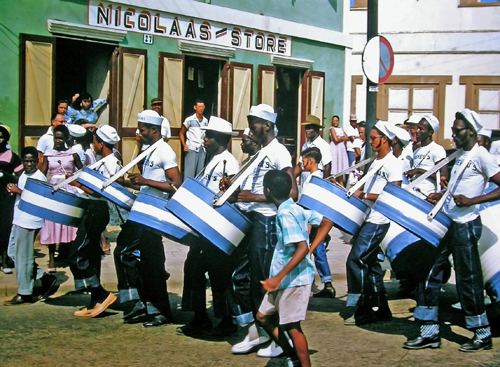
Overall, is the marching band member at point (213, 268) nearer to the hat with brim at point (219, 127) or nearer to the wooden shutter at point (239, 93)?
the hat with brim at point (219, 127)

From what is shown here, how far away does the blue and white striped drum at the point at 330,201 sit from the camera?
7.33 meters

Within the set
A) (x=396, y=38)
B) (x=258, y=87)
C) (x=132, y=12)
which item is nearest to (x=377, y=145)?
(x=132, y=12)

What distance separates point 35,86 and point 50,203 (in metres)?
5.31

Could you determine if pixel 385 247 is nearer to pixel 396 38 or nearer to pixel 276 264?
pixel 276 264

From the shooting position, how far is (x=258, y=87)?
1677 centimetres

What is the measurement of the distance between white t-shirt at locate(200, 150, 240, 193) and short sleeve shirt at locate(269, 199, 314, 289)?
1239mm

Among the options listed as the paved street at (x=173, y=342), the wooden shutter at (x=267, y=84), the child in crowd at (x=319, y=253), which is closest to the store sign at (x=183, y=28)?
the wooden shutter at (x=267, y=84)

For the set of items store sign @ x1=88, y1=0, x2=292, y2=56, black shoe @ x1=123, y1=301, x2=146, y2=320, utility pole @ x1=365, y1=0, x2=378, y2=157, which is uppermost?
store sign @ x1=88, y1=0, x2=292, y2=56

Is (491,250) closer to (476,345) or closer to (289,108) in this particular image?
(476,345)

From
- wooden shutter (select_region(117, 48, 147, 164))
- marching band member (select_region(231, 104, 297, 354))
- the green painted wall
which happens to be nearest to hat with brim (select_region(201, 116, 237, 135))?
marching band member (select_region(231, 104, 297, 354))

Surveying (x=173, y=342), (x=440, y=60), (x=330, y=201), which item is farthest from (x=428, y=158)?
(x=440, y=60)

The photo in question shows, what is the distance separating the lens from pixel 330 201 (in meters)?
7.34

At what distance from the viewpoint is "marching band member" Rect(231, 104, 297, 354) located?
673cm

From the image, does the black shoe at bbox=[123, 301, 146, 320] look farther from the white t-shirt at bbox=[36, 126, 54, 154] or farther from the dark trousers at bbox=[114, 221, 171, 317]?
the white t-shirt at bbox=[36, 126, 54, 154]
